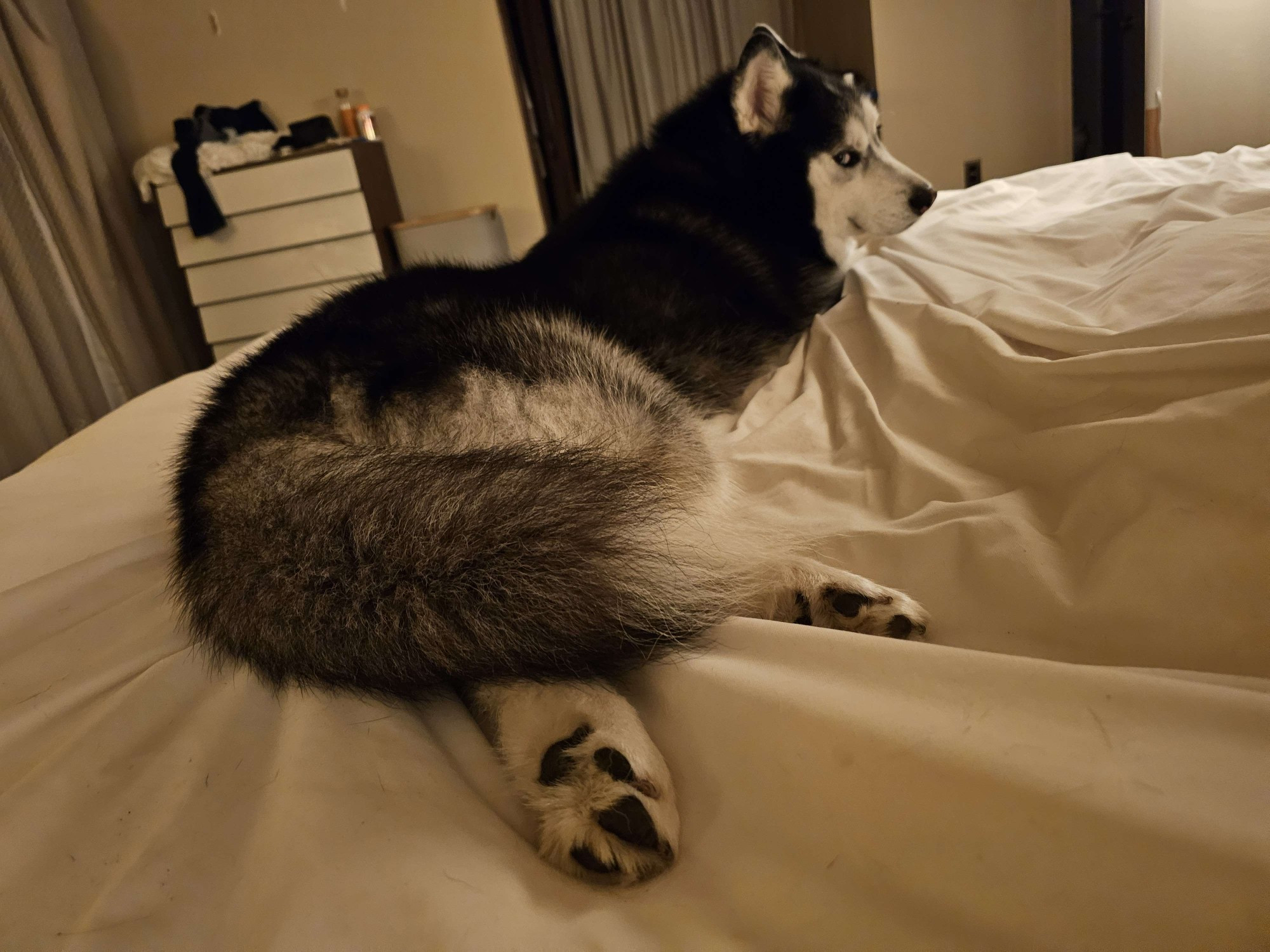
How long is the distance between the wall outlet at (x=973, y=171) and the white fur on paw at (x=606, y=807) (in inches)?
164

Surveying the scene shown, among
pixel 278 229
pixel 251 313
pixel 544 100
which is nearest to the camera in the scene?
pixel 278 229

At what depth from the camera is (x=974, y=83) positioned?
12.2 ft

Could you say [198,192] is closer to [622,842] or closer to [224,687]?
[224,687]

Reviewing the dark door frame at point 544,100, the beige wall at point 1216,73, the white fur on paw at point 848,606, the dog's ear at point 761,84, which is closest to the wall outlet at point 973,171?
the beige wall at point 1216,73

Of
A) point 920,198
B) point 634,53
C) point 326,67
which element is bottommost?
point 920,198

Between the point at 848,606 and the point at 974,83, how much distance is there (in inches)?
159

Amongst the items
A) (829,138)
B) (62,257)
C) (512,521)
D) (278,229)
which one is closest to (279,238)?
(278,229)

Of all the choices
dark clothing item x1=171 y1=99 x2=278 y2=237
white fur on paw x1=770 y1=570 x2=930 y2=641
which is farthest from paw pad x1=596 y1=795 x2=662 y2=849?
dark clothing item x1=171 y1=99 x2=278 y2=237

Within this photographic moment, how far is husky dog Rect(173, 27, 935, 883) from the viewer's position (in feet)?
1.85

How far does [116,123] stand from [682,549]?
5.33 metres

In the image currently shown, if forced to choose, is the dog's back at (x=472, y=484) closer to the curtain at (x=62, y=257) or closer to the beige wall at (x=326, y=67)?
the curtain at (x=62, y=257)

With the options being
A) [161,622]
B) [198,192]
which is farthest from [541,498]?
[198,192]

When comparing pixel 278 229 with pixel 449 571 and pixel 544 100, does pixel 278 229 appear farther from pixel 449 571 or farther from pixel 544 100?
pixel 449 571

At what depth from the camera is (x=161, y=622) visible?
2.67 feet
